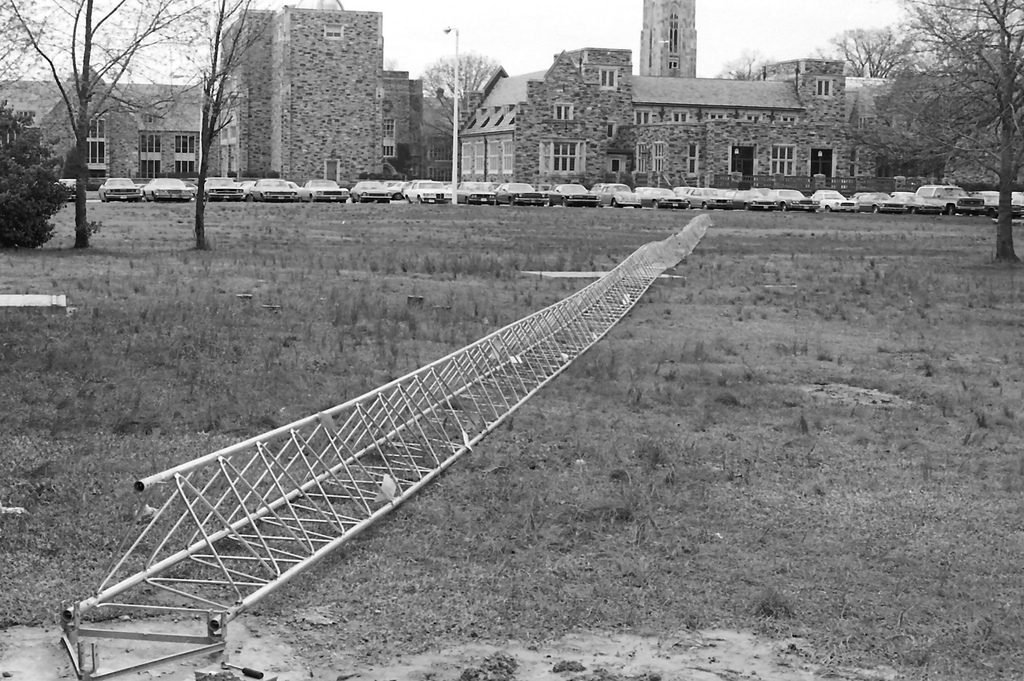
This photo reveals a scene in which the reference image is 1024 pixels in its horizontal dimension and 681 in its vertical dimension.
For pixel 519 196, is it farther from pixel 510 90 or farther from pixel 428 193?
pixel 510 90

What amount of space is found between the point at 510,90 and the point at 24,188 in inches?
2626

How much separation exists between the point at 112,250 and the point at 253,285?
8.83m

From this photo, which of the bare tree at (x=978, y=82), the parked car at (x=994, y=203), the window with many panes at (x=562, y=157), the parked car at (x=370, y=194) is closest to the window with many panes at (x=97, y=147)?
the parked car at (x=370, y=194)

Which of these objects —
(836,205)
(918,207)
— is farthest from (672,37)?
(918,207)

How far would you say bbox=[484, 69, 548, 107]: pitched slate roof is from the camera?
8950 centimetres

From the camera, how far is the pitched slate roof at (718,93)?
92.6 meters

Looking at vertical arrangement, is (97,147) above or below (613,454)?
above

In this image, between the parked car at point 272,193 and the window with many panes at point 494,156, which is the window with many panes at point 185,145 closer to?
the window with many panes at point 494,156

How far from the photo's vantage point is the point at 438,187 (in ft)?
239

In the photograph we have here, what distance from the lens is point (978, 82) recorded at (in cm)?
2931

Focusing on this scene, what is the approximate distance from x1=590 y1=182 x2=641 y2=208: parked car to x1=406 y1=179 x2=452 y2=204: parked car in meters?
8.03

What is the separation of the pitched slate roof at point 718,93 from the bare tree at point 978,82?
205 ft

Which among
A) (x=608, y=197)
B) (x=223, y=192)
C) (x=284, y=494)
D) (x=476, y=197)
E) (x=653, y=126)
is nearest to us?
(x=284, y=494)

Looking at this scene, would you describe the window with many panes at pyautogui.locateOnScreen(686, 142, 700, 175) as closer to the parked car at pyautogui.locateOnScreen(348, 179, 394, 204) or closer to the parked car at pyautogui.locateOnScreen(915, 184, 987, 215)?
the parked car at pyautogui.locateOnScreen(915, 184, 987, 215)
